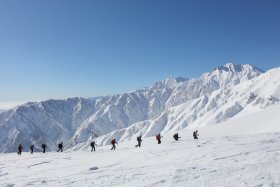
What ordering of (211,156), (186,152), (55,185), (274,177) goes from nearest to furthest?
1. (274,177)
2. (55,185)
3. (211,156)
4. (186,152)

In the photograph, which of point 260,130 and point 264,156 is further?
point 260,130

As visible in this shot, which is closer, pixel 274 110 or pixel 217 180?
pixel 217 180

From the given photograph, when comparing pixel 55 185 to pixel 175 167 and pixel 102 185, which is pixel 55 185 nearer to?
pixel 102 185

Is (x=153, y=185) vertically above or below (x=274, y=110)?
below

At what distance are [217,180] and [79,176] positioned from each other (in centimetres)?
951

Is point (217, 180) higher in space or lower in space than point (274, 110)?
lower

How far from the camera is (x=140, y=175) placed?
2016 cm

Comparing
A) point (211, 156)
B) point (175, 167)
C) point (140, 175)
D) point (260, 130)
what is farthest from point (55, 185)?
point (260, 130)

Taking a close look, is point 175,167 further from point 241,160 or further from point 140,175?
point 241,160

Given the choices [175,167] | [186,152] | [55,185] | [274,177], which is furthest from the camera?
[186,152]

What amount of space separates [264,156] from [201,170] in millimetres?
5869

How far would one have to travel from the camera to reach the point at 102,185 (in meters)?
18.4

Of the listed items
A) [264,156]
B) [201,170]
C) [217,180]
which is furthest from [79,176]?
[264,156]

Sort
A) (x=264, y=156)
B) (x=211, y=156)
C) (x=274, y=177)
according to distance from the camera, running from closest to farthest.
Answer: (x=274, y=177) < (x=264, y=156) < (x=211, y=156)
